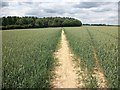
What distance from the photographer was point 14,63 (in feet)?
35.4

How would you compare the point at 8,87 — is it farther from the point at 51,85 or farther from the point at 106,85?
the point at 106,85

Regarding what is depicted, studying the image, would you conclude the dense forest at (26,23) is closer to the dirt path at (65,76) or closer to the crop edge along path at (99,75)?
the dirt path at (65,76)

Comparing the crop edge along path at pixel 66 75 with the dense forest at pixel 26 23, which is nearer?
the crop edge along path at pixel 66 75

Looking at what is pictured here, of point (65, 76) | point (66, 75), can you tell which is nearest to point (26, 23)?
point (66, 75)

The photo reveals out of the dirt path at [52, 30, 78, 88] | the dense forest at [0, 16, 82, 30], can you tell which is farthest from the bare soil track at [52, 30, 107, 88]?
the dense forest at [0, 16, 82, 30]

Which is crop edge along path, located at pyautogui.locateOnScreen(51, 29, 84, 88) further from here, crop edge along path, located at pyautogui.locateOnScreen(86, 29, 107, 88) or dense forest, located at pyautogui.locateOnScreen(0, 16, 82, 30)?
dense forest, located at pyautogui.locateOnScreen(0, 16, 82, 30)

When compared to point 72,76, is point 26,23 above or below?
above

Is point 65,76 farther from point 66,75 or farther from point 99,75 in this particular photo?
point 99,75

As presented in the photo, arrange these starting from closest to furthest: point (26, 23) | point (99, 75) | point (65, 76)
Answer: point (65, 76), point (99, 75), point (26, 23)

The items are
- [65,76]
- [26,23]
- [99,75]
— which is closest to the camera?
[65,76]

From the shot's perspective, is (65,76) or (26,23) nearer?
(65,76)

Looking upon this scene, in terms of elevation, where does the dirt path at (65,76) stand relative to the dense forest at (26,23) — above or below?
below

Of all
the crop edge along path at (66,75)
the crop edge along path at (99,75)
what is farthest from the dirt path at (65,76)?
the crop edge along path at (99,75)

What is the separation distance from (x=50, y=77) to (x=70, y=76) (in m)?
1.00
